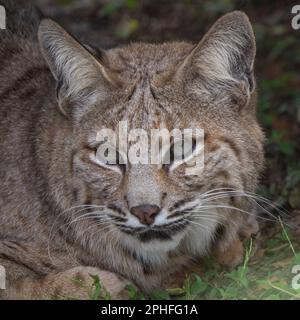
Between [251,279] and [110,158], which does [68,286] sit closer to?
[110,158]

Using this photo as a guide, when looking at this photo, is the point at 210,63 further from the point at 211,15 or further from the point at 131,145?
the point at 211,15

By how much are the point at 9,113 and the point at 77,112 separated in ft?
2.49

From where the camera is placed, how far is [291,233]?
5812mm

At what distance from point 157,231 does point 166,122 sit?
60 centimetres

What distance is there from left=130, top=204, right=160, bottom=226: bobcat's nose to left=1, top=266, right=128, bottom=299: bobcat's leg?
0.66 meters

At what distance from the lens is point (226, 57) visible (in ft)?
16.5

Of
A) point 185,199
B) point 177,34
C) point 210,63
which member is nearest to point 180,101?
point 210,63

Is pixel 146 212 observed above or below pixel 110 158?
below

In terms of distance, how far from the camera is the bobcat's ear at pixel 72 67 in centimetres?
501
